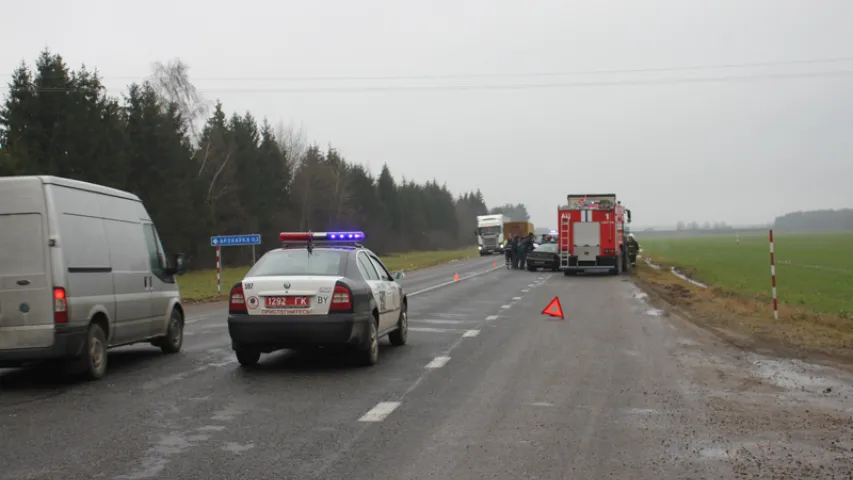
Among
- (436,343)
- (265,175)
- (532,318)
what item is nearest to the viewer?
(436,343)

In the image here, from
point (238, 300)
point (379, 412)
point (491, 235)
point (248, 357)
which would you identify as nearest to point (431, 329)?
point (248, 357)

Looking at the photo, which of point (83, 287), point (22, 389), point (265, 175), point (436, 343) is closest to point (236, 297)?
point (83, 287)

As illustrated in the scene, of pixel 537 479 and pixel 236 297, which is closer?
pixel 537 479

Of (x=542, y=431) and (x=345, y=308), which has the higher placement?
(x=345, y=308)

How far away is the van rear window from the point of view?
9.77m

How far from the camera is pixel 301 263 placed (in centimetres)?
1133

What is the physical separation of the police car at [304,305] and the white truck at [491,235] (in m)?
75.5

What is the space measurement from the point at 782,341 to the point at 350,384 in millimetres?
7972

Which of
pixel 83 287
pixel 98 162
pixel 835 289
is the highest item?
pixel 98 162

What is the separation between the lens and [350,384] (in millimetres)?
9938

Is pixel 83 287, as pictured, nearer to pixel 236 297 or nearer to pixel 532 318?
pixel 236 297

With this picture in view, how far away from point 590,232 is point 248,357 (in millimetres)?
29310

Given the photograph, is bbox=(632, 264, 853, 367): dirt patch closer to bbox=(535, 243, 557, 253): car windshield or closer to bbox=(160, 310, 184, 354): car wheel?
bbox=(160, 310, 184, 354): car wheel

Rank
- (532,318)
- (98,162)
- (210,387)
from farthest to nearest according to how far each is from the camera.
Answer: (98,162)
(532,318)
(210,387)
